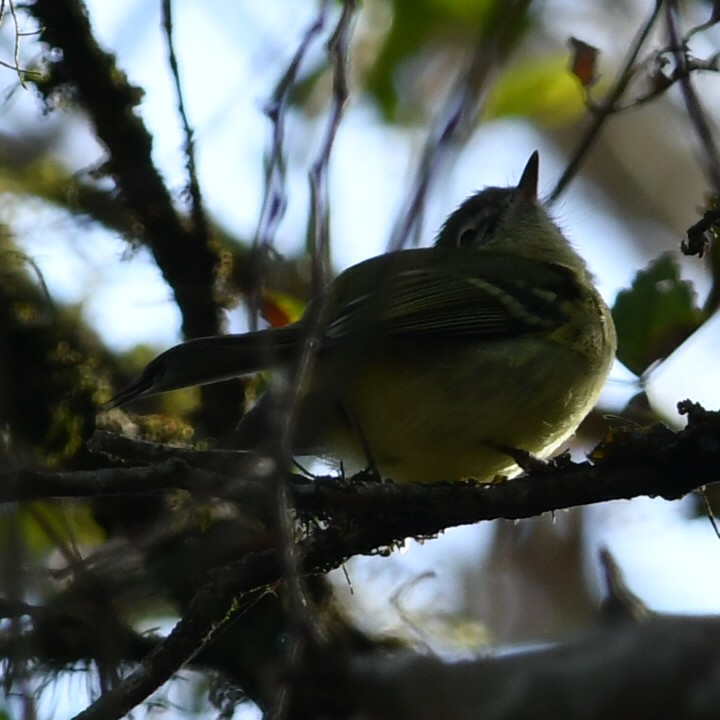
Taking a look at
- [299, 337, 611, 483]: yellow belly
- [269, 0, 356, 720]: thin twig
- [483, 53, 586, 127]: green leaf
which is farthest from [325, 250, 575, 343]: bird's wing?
[269, 0, 356, 720]: thin twig

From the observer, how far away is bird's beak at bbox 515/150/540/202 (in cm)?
564

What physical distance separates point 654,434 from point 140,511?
86.0 inches

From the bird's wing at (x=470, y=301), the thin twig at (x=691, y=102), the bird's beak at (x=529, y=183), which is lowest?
the thin twig at (x=691, y=102)

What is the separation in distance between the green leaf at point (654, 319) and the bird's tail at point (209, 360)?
3.34 feet

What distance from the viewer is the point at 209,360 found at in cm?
349

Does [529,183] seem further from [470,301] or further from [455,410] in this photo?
[455,410]

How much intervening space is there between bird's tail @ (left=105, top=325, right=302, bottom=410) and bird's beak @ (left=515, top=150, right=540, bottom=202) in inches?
91.5

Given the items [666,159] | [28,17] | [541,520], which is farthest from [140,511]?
[666,159]

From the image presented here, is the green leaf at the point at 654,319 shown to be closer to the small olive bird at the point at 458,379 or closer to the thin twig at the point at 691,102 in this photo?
the small olive bird at the point at 458,379

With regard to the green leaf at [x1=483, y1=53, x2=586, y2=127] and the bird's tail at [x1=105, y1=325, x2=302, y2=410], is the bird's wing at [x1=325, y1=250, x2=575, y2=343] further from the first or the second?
the green leaf at [x1=483, y1=53, x2=586, y2=127]

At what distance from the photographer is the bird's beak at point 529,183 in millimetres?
5641

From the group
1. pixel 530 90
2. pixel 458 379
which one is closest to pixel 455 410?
pixel 458 379

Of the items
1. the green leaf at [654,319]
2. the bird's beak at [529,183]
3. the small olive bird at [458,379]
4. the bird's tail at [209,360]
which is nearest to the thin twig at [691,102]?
the green leaf at [654,319]

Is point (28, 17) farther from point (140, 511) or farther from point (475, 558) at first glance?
point (475, 558)
